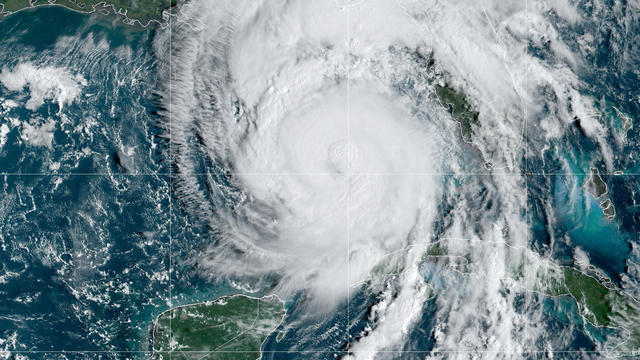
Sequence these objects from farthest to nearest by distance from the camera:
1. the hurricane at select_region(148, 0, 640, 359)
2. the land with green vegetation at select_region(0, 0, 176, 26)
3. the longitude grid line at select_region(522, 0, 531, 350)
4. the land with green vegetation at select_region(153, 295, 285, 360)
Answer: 1. the land with green vegetation at select_region(0, 0, 176, 26)
2. the land with green vegetation at select_region(153, 295, 285, 360)
3. the longitude grid line at select_region(522, 0, 531, 350)
4. the hurricane at select_region(148, 0, 640, 359)

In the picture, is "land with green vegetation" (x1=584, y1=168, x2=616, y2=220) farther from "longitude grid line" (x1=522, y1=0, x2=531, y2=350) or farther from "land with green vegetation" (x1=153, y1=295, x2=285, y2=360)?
"land with green vegetation" (x1=153, y1=295, x2=285, y2=360)

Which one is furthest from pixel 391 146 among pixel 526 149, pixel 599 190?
pixel 599 190

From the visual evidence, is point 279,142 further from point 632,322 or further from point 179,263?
point 632,322

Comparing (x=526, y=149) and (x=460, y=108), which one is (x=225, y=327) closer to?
(x=460, y=108)

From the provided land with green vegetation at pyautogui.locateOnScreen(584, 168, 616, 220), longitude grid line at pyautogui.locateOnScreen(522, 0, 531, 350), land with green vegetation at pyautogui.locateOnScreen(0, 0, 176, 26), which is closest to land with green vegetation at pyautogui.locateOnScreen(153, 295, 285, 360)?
longitude grid line at pyautogui.locateOnScreen(522, 0, 531, 350)

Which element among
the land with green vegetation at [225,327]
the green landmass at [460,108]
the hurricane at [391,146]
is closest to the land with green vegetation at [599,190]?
the hurricane at [391,146]

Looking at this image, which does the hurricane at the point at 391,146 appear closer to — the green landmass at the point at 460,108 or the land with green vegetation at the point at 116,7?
the green landmass at the point at 460,108
